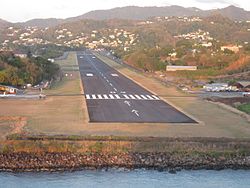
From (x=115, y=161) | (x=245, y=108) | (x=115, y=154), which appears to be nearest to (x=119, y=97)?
(x=245, y=108)

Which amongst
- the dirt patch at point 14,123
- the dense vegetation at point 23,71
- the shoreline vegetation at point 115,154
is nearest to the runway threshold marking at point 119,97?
the dense vegetation at point 23,71

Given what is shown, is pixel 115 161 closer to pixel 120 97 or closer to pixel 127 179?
pixel 127 179

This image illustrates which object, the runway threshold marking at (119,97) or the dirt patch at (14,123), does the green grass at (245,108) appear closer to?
the runway threshold marking at (119,97)

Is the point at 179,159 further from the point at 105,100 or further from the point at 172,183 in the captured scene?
the point at 105,100

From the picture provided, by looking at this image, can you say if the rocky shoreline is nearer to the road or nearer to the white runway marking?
the road

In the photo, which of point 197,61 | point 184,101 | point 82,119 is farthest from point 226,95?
point 197,61
